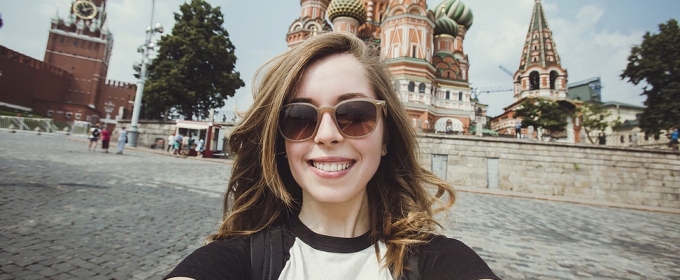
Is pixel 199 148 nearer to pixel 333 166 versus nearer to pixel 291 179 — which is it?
pixel 291 179

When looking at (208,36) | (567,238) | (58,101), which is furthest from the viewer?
(58,101)

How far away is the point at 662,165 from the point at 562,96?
29.8 m

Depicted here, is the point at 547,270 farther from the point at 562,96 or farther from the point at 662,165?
the point at 562,96

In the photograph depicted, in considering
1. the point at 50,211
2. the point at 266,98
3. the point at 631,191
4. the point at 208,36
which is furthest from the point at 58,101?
the point at 631,191

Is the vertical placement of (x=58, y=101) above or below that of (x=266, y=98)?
above

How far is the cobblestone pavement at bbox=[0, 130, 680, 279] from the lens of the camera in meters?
3.13

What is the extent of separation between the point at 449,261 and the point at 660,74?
2791cm

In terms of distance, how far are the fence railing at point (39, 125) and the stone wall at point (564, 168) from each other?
118 feet

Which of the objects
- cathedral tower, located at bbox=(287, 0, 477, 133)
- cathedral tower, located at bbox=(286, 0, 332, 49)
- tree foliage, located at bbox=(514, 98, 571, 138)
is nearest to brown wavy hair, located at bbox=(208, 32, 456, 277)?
cathedral tower, located at bbox=(287, 0, 477, 133)

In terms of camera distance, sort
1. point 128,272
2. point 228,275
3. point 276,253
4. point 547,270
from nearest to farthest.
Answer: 1. point 228,275
2. point 276,253
3. point 128,272
4. point 547,270

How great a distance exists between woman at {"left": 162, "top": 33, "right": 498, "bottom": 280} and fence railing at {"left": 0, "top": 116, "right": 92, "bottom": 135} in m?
37.4

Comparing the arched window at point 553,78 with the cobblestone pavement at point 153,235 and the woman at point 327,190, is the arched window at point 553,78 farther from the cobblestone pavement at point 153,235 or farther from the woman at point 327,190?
the woman at point 327,190

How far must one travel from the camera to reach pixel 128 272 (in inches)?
117

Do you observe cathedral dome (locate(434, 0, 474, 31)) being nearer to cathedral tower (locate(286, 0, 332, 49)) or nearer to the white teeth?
cathedral tower (locate(286, 0, 332, 49))
